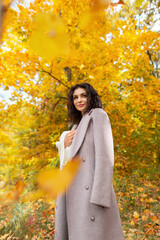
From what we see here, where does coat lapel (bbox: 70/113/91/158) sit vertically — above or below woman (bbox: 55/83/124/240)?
above

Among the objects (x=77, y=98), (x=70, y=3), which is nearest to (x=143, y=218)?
(x=77, y=98)

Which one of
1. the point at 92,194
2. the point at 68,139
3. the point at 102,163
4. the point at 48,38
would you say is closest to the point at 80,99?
the point at 68,139

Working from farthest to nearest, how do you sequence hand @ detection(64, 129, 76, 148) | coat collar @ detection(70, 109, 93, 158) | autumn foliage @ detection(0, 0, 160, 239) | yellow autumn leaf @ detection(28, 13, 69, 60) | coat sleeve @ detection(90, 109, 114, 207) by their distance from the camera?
autumn foliage @ detection(0, 0, 160, 239)
hand @ detection(64, 129, 76, 148)
coat collar @ detection(70, 109, 93, 158)
coat sleeve @ detection(90, 109, 114, 207)
yellow autumn leaf @ detection(28, 13, 69, 60)

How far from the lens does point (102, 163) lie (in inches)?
47.7

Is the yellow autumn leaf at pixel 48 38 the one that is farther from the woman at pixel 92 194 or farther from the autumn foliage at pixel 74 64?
the autumn foliage at pixel 74 64

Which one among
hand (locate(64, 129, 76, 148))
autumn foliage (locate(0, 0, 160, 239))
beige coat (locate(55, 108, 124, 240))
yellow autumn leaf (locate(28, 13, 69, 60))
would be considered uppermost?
autumn foliage (locate(0, 0, 160, 239))

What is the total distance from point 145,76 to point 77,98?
387 cm

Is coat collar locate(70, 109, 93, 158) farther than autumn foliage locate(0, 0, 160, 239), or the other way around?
autumn foliage locate(0, 0, 160, 239)

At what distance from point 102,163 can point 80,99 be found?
732 millimetres

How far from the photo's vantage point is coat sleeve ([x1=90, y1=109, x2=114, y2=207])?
3.77 feet

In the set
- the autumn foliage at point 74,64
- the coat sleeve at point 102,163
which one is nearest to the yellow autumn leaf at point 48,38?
the coat sleeve at point 102,163

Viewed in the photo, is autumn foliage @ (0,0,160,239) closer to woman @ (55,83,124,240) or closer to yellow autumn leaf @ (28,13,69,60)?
woman @ (55,83,124,240)

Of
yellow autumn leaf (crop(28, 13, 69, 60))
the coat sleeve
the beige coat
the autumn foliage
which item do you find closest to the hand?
the beige coat

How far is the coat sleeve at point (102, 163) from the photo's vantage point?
3.77 ft
